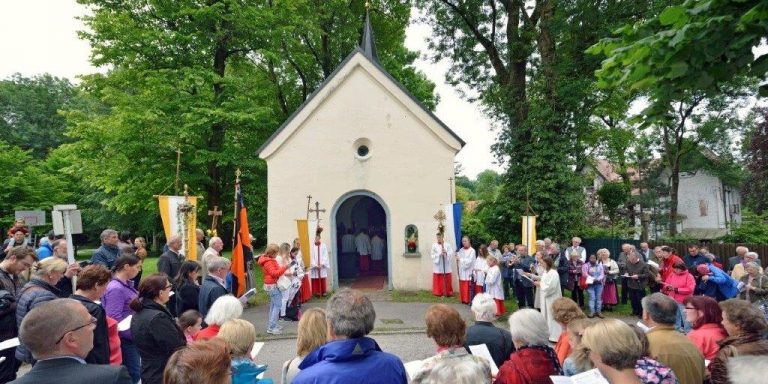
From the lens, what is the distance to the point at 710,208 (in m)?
40.7

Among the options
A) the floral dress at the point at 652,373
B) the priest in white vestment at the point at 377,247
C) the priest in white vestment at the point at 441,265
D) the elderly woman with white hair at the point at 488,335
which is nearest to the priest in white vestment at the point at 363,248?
the priest in white vestment at the point at 377,247

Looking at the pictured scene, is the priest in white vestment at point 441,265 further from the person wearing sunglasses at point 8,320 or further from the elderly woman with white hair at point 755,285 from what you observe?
the person wearing sunglasses at point 8,320

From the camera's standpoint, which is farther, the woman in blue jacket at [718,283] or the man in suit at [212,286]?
the woman in blue jacket at [718,283]

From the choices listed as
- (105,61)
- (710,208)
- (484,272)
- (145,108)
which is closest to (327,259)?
(484,272)

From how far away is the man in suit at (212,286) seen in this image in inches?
245

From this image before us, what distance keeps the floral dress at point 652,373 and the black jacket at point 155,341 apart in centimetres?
371

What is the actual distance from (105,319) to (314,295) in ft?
35.1

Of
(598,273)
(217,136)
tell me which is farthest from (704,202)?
(217,136)

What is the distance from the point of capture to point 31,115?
37.3 meters

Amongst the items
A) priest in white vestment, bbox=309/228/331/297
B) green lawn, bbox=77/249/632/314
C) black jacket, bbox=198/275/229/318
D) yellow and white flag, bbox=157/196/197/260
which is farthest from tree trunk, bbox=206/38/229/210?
black jacket, bbox=198/275/229/318

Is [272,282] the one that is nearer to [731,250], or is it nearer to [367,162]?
[367,162]

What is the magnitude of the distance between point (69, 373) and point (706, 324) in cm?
508

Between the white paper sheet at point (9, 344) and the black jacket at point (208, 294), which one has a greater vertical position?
the black jacket at point (208, 294)

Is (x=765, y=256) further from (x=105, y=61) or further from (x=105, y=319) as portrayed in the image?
(x=105, y=61)
